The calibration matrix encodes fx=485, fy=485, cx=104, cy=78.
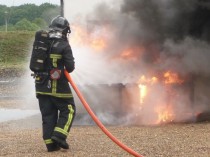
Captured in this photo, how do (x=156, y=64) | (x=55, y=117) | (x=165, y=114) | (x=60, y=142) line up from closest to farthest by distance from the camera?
(x=60, y=142) < (x=55, y=117) < (x=165, y=114) < (x=156, y=64)

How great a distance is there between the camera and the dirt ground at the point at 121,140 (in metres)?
6.80

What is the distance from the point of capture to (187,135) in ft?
26.4

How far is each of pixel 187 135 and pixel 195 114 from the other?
2002mm

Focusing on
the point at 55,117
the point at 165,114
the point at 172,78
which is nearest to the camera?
the point at 55,117

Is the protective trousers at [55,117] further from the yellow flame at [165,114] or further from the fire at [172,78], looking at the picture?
the fire at [172,78]

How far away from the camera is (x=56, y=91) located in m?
7.09

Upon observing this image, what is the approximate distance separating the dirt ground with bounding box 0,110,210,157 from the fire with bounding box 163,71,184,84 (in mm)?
1020

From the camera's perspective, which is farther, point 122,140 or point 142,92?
point 142,92

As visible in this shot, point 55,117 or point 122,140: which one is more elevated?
point 55,117

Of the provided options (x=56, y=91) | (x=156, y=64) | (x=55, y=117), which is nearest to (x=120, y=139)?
(x=55, y=117)

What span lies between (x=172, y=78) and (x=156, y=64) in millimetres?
455

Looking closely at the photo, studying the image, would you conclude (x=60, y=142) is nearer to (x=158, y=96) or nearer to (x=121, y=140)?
(x=121, y=140)

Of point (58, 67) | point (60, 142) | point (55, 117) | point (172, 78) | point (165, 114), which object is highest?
point (58, 67)

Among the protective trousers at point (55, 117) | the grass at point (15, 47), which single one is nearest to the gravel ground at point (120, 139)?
the protective trousers at point (55, 117)
